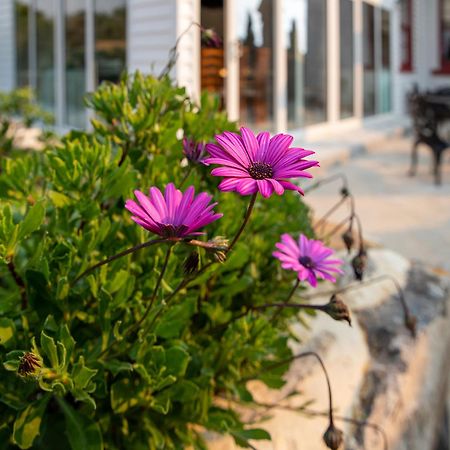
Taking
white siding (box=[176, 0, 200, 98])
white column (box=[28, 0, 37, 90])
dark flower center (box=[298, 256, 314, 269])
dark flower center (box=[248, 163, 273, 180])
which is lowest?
dark flower center (box=[298, 256, 314, 269])

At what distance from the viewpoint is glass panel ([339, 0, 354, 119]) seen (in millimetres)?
9992

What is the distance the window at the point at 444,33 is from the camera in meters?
15.2

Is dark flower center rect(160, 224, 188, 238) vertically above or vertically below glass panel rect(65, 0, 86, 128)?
below

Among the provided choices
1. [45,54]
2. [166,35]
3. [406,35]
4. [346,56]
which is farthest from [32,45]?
[406,35]

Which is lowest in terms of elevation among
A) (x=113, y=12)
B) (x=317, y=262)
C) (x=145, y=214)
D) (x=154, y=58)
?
(x=317, y=262)

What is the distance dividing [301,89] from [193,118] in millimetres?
7412

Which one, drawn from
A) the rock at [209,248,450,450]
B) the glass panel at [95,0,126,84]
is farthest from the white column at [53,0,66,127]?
the rock at [209,248,450,450]

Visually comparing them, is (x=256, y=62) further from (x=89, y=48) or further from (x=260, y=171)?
(x=260, y=171)

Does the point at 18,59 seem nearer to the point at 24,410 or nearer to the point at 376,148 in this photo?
the point at 376,148

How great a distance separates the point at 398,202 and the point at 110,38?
380 cm

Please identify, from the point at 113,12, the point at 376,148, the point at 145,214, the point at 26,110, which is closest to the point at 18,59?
the point at 113,12

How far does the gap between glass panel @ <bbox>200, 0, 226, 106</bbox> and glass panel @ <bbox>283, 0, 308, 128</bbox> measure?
148 centimetres

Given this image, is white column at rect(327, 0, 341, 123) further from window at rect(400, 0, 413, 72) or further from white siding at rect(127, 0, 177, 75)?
window at rect(400, 0, 413, 72)

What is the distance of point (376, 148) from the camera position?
30.2 ft
